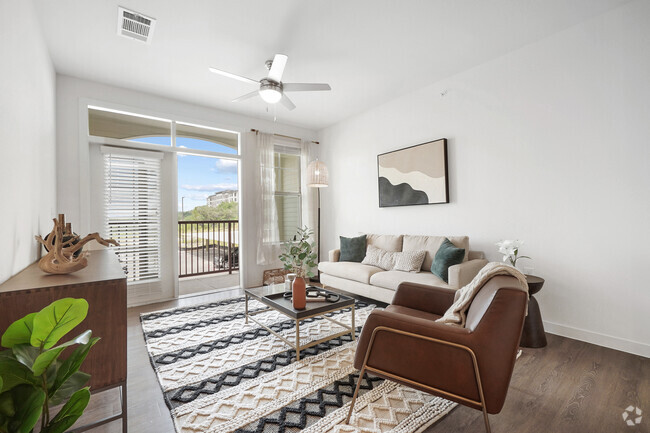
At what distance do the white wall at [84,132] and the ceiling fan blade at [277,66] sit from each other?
80.8 inches

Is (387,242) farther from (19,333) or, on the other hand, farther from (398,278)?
(19,333)

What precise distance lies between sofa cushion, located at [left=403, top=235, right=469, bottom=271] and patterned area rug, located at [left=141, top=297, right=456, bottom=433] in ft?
4.70

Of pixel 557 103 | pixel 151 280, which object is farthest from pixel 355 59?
pixel 151 280

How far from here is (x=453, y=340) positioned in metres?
1.41

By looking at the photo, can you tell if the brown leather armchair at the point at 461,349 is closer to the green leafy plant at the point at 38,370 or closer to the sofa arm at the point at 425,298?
the sofa arm at the point at 425,298

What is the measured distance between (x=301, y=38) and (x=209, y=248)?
4.65 metres

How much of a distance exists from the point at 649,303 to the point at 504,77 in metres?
2.48

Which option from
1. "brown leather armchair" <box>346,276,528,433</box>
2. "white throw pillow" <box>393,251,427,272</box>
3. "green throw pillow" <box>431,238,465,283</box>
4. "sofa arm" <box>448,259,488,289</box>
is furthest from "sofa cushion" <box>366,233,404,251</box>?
"brown leather armchair" <box>346,276,528,433</box>

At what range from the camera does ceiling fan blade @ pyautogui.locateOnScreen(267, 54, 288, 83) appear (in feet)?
8.90

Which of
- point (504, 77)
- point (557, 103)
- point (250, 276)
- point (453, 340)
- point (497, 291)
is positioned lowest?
point (250, 276)

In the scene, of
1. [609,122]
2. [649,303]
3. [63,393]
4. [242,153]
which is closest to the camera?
[63,393]

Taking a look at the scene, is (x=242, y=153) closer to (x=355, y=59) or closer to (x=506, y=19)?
(x=355, y=59)

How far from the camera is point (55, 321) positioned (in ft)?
2.90

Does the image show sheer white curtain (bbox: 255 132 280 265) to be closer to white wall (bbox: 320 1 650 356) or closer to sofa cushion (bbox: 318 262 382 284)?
sofa cushion (bbox: 318 262 382 284)
